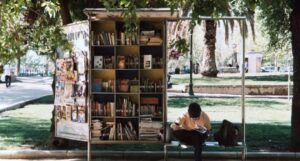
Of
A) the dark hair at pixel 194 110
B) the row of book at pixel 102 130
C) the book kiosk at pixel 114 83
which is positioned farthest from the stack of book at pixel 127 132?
the dark hair at pixel 194 110

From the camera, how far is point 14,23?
1087 cm

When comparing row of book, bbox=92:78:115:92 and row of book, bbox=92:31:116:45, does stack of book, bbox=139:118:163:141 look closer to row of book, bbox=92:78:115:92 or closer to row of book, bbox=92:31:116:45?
row of book, bbox=92:78:115:92

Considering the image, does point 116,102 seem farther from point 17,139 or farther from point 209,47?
point 209,47

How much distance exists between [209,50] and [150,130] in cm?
3111

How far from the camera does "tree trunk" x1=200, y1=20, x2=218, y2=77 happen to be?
40438mm

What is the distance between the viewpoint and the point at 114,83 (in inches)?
426

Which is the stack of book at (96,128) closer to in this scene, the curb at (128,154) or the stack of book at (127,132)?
the stack of book at (127,132)

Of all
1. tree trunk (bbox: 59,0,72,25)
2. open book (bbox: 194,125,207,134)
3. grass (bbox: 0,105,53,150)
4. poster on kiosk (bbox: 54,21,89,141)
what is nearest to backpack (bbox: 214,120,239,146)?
open book (bbox: 194,125,207,134)

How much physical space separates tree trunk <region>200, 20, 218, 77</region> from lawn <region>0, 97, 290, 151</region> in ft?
47.5

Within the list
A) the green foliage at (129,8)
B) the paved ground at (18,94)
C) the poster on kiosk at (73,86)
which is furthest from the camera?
the paved ground at (18,94)

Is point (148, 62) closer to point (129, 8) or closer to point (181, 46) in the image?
point (181, 46)

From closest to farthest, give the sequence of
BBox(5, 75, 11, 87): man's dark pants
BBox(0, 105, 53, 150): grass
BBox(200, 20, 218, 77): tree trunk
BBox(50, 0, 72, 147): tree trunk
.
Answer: BBox(50, 0, 72, 147): tree trunk, BBox(0, 105, 53, 150): grass, BBox(5, 75, 11, 87): man's dark pants, BBox(200, 20, 218, 77): tree trunk

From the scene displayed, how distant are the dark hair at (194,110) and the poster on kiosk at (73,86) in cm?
192

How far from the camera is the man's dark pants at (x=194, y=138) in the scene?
10.1 meters
